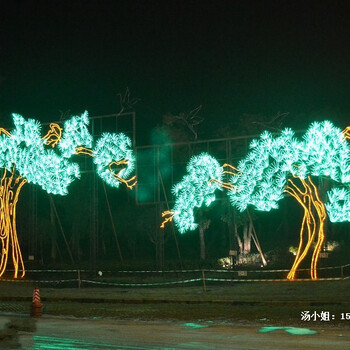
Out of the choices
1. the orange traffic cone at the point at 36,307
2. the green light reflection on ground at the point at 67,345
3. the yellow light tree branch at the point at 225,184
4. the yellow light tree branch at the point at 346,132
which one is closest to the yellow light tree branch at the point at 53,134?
the yellow light tree branch at the point at 225,184

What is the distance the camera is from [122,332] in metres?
14.3

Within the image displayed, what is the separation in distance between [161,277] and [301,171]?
29.7 feet

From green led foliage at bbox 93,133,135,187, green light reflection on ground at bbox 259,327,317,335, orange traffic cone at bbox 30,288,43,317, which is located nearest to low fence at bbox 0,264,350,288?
green led foliage at bbox 93,133,135,187

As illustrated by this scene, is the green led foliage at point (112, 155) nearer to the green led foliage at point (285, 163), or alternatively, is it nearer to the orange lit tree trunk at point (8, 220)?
the orange lit tree trunk at point (8, 220)

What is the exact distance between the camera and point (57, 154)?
32.4m

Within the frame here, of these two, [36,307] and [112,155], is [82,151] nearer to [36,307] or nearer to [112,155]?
[112,155]

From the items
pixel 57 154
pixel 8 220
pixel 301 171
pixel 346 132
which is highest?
pixel 57 154

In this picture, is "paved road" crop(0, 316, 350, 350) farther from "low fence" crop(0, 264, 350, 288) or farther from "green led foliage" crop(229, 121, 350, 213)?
"green led foliage" crop(229, 121, 350, 213)

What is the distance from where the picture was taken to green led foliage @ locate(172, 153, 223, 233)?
2888 cm

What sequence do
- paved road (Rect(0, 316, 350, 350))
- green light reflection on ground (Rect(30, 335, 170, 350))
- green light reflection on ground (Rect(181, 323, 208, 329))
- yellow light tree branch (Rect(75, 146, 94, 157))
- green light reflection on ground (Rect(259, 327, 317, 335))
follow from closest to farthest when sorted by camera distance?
green light reflection on ground (Rect(30, 335, 170, 350)), paved road (Rect(0, 316, 350, 350)), green light reflection on ground (Rect(259, 327, 317, 335)), green light reflection on ground (Rect(181, 323, 208, 329)), yellow light tree branch (Rect(75, 146, 94, 157))

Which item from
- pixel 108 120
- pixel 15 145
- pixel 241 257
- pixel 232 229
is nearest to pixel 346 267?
pixel 232 229

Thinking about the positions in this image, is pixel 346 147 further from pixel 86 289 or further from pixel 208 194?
pixel 86 289

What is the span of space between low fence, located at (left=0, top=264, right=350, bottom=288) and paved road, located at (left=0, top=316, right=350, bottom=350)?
10093 millimetres

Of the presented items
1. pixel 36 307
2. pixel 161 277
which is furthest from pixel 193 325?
pixel 161 277
